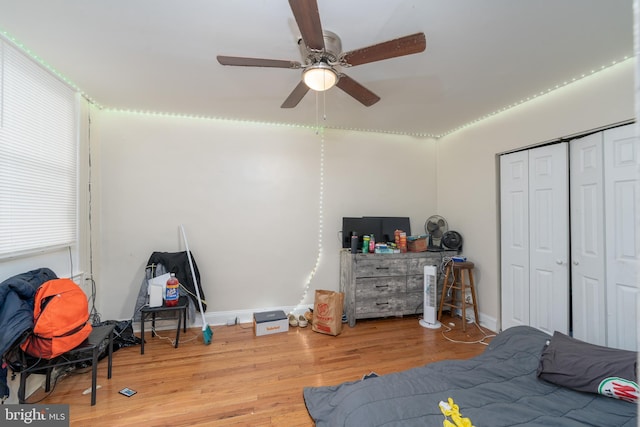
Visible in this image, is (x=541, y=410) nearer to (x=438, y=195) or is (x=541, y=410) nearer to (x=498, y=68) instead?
(x=498, y=68)

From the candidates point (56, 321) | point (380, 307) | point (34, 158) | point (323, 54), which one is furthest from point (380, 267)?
point (34, 158)

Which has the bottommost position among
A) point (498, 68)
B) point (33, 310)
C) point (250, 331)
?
point (250, 331)

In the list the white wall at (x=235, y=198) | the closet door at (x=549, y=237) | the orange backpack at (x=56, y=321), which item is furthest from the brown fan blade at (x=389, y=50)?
the orange backpack at (x=56, y=321)

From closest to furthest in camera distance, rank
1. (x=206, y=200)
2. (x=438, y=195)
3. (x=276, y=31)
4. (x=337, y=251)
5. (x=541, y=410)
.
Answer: (x=541, y=410) → (x=276, y=31) → (x=206, y=200) → (x=337, y=251) → (x=438, y=195)

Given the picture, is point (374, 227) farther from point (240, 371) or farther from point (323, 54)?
point (323, 54)

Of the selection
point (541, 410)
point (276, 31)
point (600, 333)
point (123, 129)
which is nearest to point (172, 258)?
point (123, 129)

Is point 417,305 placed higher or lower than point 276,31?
lower

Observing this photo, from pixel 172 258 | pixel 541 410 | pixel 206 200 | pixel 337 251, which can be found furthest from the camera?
pixel 337 251

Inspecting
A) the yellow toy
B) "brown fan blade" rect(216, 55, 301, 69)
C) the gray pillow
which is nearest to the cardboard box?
the yellow toy

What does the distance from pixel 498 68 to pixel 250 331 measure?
11.5 feet

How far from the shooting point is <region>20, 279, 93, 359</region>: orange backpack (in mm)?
1593

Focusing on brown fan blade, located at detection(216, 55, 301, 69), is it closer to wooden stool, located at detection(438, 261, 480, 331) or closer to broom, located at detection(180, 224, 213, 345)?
broom, located at detection(180, 224, 213, 345)

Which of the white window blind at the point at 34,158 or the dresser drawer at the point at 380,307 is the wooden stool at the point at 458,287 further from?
the white window blind at the point at 34,158

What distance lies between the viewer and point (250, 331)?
9.60 ft
